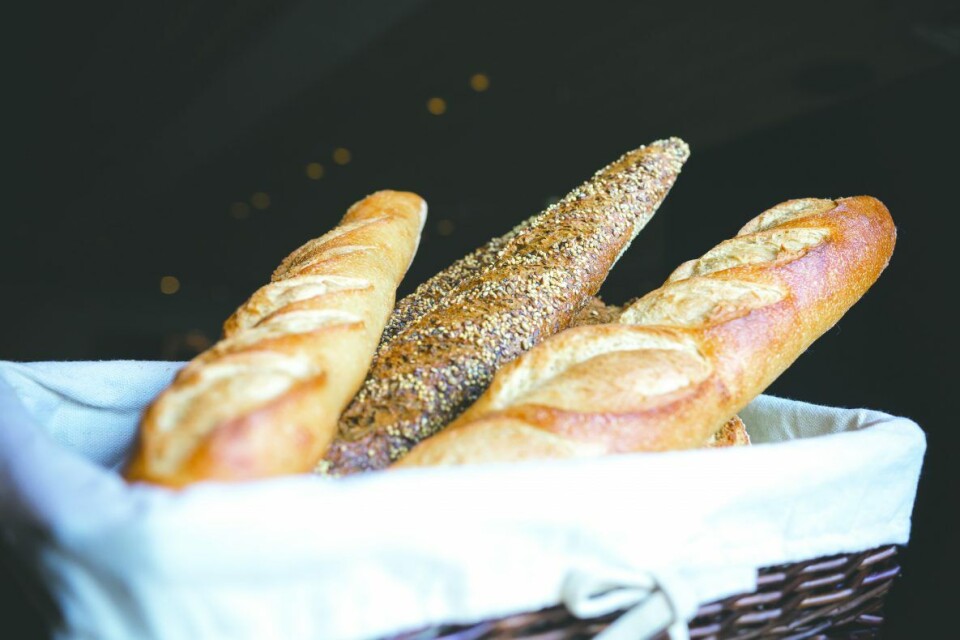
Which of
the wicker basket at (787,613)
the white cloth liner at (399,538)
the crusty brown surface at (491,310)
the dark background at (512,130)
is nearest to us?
the white cloth liner at (399,538)

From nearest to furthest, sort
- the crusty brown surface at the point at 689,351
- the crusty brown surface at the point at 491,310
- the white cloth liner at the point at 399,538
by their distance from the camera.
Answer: the white cloth liner at the point at 399,538 < the crusty brown surface at the point at 689,351 < the crusty brown surface at the point at 491,310

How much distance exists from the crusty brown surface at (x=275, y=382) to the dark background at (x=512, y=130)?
0.31 meters

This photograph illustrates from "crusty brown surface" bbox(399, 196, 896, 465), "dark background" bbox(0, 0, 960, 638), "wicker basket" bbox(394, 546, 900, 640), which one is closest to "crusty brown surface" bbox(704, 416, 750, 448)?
"crusty brown surface" bbox(399, 196, 896, 465)

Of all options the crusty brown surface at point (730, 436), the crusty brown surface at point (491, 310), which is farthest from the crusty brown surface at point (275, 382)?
the crusty brown surface at point (730, 436)

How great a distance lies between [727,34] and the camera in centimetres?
322

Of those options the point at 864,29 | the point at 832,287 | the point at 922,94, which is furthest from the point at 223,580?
the point at 864,29

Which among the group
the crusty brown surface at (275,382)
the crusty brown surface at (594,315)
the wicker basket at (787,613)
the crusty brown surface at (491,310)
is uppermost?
the crusty brown surface at (275,382)

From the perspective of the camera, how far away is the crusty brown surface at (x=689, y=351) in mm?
883

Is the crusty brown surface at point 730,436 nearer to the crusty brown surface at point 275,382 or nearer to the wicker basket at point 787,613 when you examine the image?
the wicker basket at point 787,613

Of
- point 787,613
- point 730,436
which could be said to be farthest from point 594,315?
point 787,613

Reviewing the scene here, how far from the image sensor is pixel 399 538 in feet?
2.07

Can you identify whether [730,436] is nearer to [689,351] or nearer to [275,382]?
[689,351]

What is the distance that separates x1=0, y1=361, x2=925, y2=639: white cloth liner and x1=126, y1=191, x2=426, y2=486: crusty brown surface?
0.33ft

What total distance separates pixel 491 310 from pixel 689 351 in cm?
38
